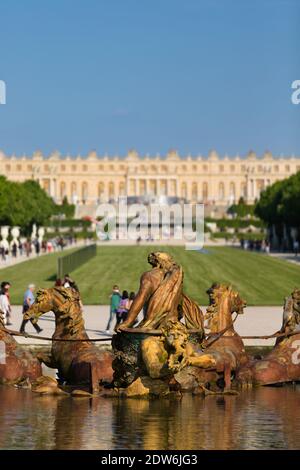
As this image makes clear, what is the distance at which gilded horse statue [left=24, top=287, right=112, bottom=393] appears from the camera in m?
12.6

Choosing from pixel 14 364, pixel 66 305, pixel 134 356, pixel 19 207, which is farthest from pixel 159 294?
pixel 19 207

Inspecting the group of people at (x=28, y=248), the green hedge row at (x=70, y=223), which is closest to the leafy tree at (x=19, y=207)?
the group of people at (x=28, y=248)

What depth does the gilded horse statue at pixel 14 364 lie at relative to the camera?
13.0 m

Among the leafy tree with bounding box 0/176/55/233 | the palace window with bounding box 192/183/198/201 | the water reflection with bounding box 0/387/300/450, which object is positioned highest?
the palace window with bounding box 192/183/198/201

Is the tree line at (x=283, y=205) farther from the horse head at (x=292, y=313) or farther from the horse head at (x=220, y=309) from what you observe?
the horse head at (x=220, y=309)

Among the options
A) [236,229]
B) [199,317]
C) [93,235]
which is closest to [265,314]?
[199,317]

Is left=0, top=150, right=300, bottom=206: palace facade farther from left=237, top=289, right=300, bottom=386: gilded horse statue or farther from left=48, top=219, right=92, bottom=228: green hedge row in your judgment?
left=237, top=289, right=300, bottom=386: gilded horse statue

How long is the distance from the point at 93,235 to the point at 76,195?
254ft

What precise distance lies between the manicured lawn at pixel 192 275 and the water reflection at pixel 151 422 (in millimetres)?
16766

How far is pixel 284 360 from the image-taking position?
13359 mm

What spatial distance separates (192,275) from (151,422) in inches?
1204

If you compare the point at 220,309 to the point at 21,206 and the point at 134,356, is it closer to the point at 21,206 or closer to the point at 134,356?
the point at 134,356

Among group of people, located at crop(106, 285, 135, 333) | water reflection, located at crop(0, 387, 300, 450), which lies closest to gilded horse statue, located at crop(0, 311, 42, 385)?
water reflection, located at crop(0, 387, 300, 450)

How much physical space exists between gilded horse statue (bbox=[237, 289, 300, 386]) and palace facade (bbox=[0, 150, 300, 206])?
16086cm
